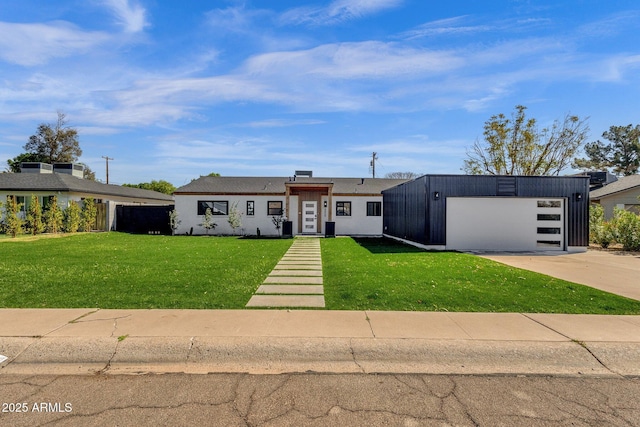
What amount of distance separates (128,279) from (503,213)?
13.7 m

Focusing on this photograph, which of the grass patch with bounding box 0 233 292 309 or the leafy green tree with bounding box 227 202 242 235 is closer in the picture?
the grass patch with bounding box 0 233 292 309

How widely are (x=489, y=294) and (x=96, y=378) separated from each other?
238 inches

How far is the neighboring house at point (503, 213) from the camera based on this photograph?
13.7 meters

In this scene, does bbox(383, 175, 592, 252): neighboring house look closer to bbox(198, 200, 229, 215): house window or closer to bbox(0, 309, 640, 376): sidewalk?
bbox(0, 309, 640, 376): sidewalk

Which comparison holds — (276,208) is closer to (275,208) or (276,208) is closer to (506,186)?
(275,208)

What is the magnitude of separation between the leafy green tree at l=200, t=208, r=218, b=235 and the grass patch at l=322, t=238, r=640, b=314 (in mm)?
13526

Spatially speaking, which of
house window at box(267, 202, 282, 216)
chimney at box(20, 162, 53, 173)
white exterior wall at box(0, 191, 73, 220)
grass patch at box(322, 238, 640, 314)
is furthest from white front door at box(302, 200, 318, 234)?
chimney at box(20, 162, 53, 173)

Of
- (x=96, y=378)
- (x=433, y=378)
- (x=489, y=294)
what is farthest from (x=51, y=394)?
(x=489, y=294)

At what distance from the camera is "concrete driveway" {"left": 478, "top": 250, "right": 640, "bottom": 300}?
283 inches

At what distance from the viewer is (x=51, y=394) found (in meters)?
3.00

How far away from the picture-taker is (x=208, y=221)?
69.2ft

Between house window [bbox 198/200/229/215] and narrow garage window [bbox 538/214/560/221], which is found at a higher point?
house window [bbox 198/200/229/215]

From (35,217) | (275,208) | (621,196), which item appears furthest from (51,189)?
(621,196)

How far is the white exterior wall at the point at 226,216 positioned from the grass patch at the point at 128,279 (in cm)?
1035
